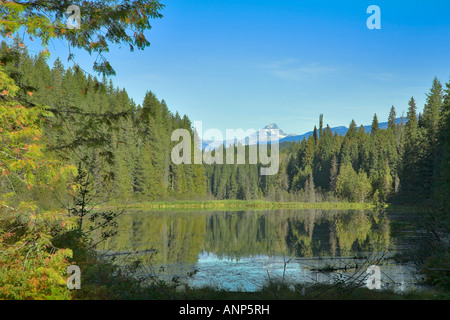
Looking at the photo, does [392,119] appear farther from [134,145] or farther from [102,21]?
[102,21]

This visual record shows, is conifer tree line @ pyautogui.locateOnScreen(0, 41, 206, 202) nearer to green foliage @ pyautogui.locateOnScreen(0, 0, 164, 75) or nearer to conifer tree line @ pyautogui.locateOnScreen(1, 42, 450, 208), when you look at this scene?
conifer tree line @ pyautogui.locateOnScreen(1, 42, 450, 208)

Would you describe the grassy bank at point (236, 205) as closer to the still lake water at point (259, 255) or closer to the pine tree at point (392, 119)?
the still lake water at point (259, 255)

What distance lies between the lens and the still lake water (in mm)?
11602

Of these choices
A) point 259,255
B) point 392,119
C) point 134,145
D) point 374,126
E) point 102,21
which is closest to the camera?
point 102,21

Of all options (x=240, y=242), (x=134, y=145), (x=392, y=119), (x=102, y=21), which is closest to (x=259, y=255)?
(x=240, y=242)

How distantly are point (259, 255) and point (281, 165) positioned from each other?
87.5m

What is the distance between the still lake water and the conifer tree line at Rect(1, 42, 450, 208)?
725 cm

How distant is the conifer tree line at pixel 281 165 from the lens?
133 feet

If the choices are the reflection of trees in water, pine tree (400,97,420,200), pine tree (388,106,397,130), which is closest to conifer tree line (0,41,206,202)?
the reflection of trees in water

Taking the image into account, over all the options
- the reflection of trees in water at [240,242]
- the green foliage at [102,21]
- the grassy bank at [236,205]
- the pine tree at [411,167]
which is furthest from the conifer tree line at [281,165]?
the green foliage at [102,21]

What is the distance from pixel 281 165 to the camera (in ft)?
341

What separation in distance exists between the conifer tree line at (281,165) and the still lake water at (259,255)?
7.25 metres

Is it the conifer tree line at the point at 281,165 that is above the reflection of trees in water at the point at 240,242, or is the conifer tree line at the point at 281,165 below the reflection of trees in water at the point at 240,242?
above
